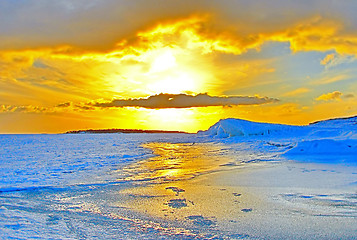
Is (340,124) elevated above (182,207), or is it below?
above

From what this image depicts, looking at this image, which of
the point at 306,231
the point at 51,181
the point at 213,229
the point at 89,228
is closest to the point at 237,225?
the point at 213,229

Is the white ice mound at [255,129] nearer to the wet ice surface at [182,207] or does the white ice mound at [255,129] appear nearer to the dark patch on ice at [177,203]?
the wet ice surface at [182,207]

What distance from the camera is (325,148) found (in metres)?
16.3

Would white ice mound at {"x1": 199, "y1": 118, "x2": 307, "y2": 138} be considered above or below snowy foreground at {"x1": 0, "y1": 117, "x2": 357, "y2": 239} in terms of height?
above

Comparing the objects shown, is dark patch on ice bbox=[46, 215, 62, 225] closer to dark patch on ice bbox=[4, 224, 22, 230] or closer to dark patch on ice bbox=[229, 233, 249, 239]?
dark patch on ice bbox=[4, 224, 22, 230]

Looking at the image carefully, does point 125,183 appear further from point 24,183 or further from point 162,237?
point 162,237

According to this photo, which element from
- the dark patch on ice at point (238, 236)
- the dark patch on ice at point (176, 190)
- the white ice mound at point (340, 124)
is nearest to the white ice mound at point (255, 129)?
the white ice mound at point (340, 124)

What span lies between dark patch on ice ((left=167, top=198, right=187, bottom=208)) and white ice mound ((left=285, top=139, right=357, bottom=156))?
37.4ft

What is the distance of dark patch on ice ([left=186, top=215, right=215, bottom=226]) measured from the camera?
15.5ft

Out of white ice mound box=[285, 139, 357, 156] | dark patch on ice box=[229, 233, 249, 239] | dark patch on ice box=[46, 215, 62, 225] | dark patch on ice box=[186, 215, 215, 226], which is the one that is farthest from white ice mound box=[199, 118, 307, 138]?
dark patch on ice box=[46, 215, 62, 225]

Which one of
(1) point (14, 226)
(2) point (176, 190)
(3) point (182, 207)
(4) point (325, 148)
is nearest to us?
(1) point (14, 226)

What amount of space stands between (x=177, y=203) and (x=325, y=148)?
1315 cm

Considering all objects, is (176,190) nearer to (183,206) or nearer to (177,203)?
(177,203)

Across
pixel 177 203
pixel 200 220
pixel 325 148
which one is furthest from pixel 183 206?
pixel 325 148
